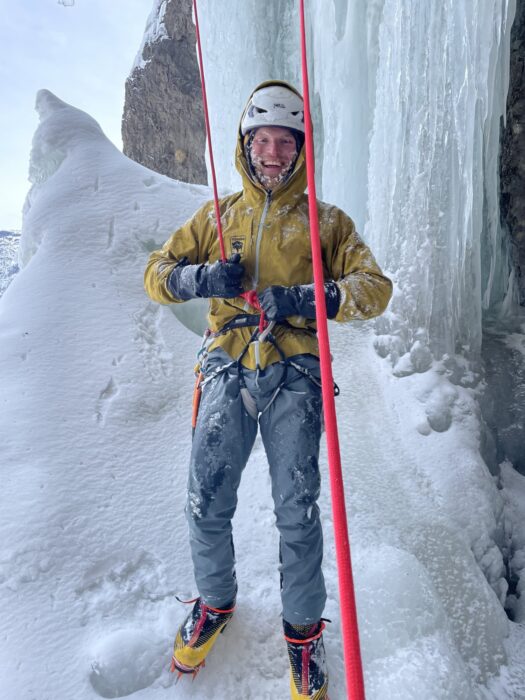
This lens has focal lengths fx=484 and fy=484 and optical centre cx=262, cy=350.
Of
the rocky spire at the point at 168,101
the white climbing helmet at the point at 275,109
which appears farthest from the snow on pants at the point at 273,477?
the rocky spire at the point at 168,101

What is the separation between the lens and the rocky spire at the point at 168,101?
42.7ft

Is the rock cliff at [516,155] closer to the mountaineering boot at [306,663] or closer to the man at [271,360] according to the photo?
the man at [271,360]

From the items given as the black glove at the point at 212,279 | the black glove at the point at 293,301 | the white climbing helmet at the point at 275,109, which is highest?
the white climbing helmet at the point at 275,109

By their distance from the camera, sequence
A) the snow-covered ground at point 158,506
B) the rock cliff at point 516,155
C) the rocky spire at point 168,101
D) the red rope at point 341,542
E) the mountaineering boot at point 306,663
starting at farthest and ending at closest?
the rocky spire at point 168,101 → the rock cliff at point 516,155 → the snow-covered ground at point 158,506 → the mountaineering boot at point 306,663 → the red rope at point 341,542

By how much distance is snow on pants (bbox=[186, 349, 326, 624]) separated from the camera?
4.66ft

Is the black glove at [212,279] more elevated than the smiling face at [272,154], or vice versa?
the smiling face at [272,154]

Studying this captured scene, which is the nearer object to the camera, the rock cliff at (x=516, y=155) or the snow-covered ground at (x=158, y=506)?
the snow-covered ground at (x=158, y=506)

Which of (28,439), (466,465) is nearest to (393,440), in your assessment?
(466,465)

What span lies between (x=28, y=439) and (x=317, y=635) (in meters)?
1.43

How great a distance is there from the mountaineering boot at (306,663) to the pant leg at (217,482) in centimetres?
25

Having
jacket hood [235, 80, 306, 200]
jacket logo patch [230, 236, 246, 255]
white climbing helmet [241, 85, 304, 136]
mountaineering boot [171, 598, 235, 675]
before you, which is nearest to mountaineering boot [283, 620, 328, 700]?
mountaineering boot [171, 598, 235, 675]

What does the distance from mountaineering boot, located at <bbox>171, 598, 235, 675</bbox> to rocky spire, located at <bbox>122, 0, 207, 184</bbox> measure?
14.0 m

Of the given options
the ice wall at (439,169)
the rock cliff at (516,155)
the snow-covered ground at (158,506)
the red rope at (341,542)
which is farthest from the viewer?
the rock cliff at (516,155)

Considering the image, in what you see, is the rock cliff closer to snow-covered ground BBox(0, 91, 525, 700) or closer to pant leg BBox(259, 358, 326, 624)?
snow-covered ground BBox(0, 91, 525, 700)
